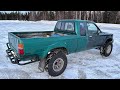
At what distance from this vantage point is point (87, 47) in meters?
6.15

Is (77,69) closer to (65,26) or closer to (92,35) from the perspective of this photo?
(92,35)

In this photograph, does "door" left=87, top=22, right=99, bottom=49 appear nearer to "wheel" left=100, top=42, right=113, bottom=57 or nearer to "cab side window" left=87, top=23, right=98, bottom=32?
"cab side window" left=87, top=23, right=98, bottom=32

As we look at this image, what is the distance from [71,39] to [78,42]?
42cm

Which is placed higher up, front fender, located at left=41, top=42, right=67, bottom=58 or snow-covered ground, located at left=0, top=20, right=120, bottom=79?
front fender, located at left=41, top=42, right=67, bottom=58

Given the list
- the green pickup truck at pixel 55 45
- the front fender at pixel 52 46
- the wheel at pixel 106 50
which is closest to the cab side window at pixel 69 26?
the green pickup truck at pixel 55 45

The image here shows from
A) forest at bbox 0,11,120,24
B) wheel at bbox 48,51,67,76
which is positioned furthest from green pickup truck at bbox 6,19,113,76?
forest at bbox 0,11,120,24

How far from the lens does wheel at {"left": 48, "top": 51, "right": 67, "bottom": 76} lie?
4633 mm

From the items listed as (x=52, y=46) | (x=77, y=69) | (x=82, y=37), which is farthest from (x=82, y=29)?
(x=52, y=46)

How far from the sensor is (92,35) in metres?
6.29

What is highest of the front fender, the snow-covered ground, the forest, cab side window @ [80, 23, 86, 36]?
the forest

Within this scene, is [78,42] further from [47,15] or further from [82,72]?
[47,15]

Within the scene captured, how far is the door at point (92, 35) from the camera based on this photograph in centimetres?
616

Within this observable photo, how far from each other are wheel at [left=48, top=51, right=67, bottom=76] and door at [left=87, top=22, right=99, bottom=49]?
1.72 metres

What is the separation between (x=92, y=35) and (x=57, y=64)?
2.30m
